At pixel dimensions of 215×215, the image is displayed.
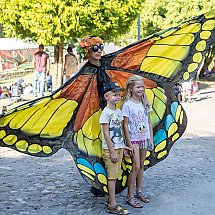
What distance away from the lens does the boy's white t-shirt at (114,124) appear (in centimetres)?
555

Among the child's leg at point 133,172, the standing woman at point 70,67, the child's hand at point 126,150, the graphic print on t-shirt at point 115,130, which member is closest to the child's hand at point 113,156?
the graphic print on t-shirt at point 115,130

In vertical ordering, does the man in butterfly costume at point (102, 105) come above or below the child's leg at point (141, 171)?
above

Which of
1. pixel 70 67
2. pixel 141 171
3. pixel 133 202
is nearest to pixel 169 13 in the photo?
pixel 70 67

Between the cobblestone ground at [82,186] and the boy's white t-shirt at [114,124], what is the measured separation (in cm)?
82

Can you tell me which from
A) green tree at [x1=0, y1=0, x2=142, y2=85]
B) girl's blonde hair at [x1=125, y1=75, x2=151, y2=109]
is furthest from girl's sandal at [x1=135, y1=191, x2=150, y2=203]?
green tree at [x1=0, y1=0, x2=142, y2=85]

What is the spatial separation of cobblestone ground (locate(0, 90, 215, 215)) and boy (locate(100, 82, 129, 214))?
50 cm

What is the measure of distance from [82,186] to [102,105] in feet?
5.13

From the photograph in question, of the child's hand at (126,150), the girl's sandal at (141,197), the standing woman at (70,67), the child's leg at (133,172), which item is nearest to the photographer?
the child's hand at (126,150)

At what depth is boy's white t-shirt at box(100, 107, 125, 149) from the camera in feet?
18.2

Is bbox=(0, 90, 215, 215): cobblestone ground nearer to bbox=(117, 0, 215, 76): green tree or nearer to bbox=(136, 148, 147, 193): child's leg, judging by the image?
bbox=(136, 148, 147, 193): child's leg

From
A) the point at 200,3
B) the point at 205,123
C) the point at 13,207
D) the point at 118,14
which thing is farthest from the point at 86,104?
the point at 200,3

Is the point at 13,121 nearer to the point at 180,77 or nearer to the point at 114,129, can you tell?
the point at 114,129

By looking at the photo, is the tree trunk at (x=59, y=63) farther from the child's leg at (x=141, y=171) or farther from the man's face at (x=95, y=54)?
the man's face at (x=95, y=54)

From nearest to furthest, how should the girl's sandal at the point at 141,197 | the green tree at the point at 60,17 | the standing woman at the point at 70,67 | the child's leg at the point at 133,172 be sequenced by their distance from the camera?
the child's leg at the point at 133,172 < the girl's sandal at the point at 141,197 < the standing woman at the point at 70,67 < the green tree at the point at 60,17
